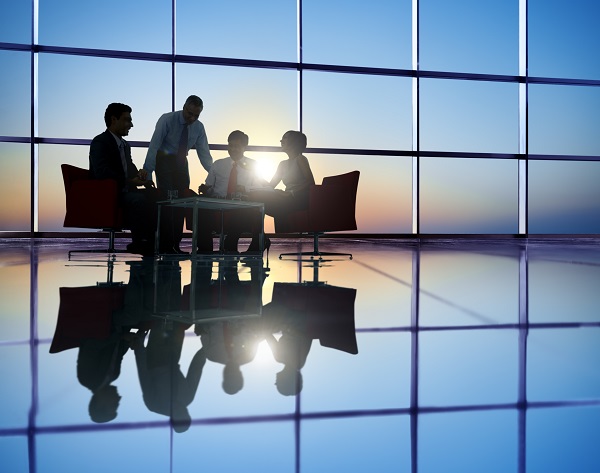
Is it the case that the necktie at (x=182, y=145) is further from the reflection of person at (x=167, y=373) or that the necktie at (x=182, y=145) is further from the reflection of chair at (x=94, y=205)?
the reflection of person at (x=167, y=373)

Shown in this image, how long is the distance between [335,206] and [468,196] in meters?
4.58

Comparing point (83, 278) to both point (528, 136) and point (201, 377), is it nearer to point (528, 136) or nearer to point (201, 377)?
point (201, 377)

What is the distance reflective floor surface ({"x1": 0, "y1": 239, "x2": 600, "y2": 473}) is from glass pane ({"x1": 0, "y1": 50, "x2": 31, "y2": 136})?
6348 mm

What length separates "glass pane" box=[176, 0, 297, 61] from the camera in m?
7.53

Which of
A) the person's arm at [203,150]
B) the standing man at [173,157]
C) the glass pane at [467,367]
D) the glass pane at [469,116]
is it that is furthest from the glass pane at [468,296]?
the glass pane at [469,116]

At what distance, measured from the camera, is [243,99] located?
777 cm

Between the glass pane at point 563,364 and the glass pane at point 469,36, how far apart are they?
7.66 metres

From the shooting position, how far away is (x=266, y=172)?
7754mm

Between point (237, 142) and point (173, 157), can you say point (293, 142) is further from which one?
point (173, 157)

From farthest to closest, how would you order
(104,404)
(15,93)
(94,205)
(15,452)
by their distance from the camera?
(15,93)
(94,205)
(104,404)
(15,452)

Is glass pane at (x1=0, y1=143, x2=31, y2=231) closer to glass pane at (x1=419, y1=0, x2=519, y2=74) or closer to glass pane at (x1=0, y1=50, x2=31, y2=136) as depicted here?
glass pane at (x1=0, y1=50, x2=31, y2=136)

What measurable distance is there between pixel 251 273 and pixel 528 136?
7235mm

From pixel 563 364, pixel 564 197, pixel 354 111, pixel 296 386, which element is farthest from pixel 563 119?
pixel 296 386

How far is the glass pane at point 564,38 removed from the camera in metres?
8.61
